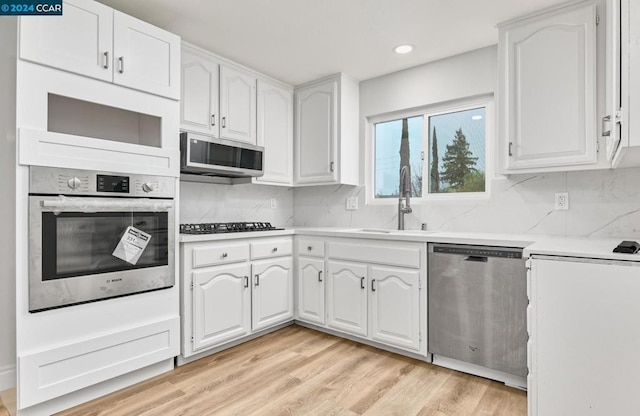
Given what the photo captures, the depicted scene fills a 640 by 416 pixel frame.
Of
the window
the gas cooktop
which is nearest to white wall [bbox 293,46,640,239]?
the window

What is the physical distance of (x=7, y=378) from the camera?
2.07 meters

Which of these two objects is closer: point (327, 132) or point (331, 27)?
point (331, 27)

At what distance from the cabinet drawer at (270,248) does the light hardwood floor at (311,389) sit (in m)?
0.74

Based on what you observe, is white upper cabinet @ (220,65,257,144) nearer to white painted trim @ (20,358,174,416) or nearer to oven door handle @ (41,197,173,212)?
oven door handle @ (41,197,173,212)

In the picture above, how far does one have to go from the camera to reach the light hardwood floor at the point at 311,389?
1.89m

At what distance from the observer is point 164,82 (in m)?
2.28

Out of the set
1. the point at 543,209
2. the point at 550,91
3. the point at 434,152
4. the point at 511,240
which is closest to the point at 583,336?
the point at 511,240

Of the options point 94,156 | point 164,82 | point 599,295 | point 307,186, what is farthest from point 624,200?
point 94,156

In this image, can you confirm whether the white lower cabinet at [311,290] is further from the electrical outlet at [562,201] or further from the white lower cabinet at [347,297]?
the electrical outlet at [562,201]

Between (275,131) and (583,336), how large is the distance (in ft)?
9.18

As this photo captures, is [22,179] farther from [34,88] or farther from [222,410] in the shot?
[222,410]

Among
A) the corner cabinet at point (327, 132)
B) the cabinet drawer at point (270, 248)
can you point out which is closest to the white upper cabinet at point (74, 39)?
the cabinet drawer at point (270, 248)

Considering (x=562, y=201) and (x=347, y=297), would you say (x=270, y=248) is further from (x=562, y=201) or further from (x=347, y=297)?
(x=562, y=201)

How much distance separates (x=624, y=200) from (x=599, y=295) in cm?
107
